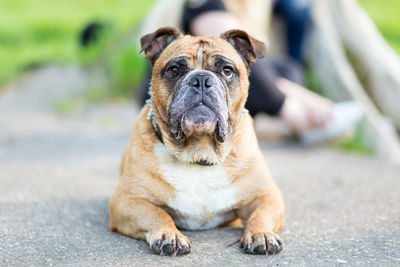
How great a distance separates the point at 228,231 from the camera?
12.1 ft

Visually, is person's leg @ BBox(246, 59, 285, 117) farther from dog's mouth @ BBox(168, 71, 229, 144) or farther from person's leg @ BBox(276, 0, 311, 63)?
dog's mouth @ BBox(168, 71, 229, 144)

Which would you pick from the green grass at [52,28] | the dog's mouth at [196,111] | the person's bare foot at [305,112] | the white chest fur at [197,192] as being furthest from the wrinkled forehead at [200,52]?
the green grass at [52,28]

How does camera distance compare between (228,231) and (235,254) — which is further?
(228,231)

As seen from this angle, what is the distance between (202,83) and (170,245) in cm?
105

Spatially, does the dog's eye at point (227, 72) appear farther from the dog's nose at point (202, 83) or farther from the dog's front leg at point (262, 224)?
the dog's front leg at point (262, 224)

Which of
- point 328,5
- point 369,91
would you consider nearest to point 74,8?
point 328,5

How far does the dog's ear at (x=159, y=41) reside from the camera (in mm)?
3855

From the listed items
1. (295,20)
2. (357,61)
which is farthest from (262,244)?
(357,61)

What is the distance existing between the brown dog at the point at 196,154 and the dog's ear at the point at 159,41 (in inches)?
0.9

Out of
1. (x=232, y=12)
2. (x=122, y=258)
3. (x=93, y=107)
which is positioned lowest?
(x=93, y=107)

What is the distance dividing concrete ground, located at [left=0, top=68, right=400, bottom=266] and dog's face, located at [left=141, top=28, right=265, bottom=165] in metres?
0.75

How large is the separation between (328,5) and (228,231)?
6.53 meters

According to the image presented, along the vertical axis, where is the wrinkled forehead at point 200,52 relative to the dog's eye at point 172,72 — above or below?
above

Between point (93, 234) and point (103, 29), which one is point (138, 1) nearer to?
point (103, 29)
